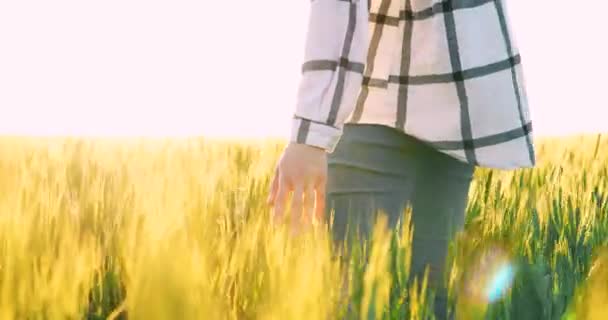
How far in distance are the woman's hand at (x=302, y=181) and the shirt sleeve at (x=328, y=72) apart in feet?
0.05

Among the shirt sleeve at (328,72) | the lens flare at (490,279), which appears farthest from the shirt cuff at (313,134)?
the lens flare at (490,279)

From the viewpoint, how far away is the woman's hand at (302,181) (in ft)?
A: 3.27

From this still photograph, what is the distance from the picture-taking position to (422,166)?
123 cm

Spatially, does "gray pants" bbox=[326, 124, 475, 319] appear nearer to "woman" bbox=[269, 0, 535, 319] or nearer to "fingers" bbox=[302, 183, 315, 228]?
"woman" bbox=[269, 0, 535, 319]

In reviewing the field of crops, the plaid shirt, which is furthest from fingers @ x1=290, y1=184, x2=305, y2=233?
the plaid shirt

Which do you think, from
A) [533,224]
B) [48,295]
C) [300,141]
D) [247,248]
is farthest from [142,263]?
[533,224]

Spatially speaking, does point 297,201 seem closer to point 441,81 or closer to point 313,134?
point 313,134

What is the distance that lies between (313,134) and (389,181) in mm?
231

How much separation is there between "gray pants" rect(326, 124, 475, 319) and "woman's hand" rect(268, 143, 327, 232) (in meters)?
0.13

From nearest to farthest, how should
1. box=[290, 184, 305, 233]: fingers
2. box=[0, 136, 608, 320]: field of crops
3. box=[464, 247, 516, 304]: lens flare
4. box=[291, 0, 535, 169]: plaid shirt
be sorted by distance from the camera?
box=[0, 136, 608, 320]: field of crops
box=[464, 247, 516, 304]: lens flare
box=[290, 184, 305, 233]: fingers
box=[291, 0, 535, 169]: plaid shirt

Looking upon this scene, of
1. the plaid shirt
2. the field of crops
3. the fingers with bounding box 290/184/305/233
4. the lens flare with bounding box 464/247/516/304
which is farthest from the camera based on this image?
the plaid shirt

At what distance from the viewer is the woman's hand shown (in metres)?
1.00

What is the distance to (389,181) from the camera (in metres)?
1.19

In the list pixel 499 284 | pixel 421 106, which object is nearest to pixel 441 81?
pixel 421 106
